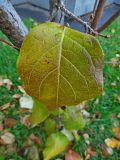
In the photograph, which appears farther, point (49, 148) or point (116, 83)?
point (116, 83)

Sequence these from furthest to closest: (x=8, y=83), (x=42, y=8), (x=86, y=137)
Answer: (x=42, y=8) → (x=8, y=83) → (x=86, y=137)

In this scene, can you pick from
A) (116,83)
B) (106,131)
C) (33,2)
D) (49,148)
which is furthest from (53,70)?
(33,2)

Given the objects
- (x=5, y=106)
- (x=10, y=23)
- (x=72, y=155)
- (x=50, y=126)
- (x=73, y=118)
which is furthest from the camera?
(x=5, y=106)

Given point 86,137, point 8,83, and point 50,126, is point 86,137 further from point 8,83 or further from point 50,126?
point 8,83

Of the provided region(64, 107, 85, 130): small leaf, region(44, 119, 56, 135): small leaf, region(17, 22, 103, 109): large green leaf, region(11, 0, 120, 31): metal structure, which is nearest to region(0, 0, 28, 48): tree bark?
region(17, 22, 103, 109): large green leaf

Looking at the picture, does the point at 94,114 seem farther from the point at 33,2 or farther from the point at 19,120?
the point at 33,2

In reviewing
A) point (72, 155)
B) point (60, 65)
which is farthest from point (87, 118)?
point (60, 65)
